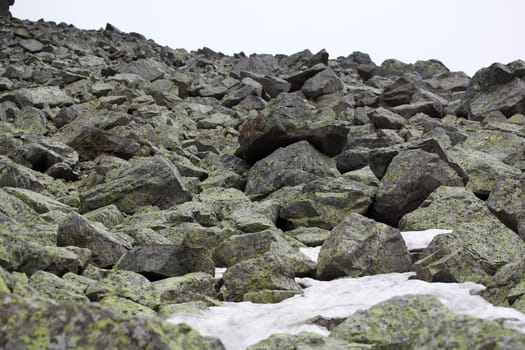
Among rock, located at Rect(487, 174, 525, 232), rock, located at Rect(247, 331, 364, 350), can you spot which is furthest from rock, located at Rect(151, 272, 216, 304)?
rock, located at Rect(487, 174, 525, 232)

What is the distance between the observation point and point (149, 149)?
1819 cm

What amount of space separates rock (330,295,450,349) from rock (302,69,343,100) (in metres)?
22.8

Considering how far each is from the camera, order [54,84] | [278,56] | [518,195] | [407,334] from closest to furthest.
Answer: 1. [407,334]
2. [518,195]
3. [54,84]
4. [278,56]

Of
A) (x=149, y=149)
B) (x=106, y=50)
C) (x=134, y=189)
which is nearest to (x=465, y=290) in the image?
(x=134, y=189)

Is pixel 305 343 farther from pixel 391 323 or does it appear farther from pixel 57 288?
pixel 57 288

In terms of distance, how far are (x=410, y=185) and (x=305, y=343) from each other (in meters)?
7.58

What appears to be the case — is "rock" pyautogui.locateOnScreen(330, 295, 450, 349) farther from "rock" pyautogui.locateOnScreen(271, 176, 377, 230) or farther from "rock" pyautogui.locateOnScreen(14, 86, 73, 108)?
"rock" pyautogui.locateOnScreen(14, 86, 73, 108)

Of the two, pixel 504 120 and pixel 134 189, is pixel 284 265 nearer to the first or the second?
pixel 134 189

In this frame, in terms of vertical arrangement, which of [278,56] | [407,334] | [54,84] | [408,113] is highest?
[278,56]

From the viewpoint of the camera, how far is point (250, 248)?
392 inches

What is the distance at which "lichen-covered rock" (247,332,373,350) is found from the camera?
18.0 feet

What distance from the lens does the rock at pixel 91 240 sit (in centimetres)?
934

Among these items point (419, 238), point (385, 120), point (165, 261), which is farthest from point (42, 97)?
point (419, 238)

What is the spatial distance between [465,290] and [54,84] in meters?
23.7
